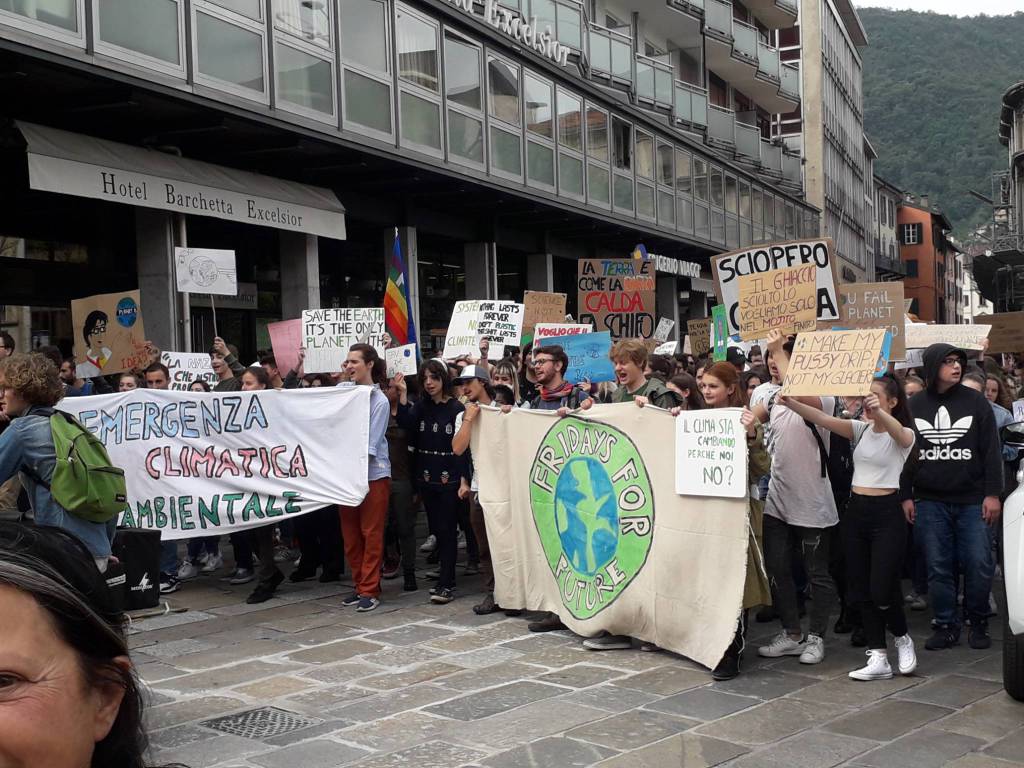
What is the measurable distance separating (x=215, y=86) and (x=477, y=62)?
22.7 feet

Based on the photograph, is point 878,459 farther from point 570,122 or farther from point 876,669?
point 570,122

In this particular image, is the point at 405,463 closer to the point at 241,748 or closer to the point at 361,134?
the point at 241,748

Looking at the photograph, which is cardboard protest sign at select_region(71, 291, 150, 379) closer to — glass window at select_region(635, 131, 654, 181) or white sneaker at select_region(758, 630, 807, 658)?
white sneaker at select_region(758, 630, 807, 658)

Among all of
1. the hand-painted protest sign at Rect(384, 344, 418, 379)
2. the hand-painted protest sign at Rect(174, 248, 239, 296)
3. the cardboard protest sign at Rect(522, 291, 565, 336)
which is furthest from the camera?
the cardboard protest sign at Rect(522, 291, 565, 336)

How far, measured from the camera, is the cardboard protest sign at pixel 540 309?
564 inches

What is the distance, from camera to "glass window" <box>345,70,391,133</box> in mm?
15898

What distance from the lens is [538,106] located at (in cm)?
2139

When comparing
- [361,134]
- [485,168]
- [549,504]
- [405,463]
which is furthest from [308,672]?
[485,168]

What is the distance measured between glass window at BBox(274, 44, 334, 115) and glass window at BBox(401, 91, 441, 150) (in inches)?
70.1

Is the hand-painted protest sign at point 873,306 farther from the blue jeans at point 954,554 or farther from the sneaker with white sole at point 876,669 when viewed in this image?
the sneaker with white sole at point 876,669

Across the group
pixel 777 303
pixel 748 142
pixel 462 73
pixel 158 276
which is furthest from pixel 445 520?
pixel 748 142

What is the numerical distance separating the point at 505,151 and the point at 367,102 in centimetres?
419

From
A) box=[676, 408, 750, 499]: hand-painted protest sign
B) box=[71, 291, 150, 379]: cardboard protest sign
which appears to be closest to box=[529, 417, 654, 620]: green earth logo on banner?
box=[676, 408, 750, 499]: hand-painted protest sign

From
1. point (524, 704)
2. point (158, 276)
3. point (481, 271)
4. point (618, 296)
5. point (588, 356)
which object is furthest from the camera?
point (481, 271)
